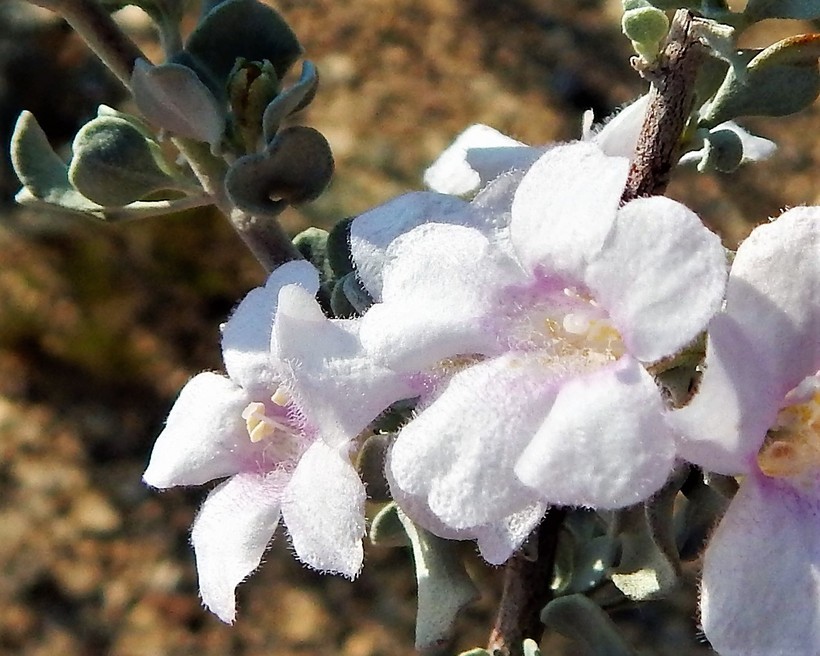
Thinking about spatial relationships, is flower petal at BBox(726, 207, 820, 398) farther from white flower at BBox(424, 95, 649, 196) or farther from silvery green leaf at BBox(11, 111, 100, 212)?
silvery green leaf at BBox(11, 111, 100, 212)

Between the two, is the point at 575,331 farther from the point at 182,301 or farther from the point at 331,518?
the point at 182,301

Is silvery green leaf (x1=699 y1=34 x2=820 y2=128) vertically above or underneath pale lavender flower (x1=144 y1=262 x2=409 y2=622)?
above

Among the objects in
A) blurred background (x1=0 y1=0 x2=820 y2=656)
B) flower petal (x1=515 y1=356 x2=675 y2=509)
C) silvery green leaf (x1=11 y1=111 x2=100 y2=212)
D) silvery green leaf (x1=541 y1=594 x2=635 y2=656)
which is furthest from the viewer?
blurred background (x1=0 y1=0 x2=820 y2=656)

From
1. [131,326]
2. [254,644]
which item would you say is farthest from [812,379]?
[131,326]

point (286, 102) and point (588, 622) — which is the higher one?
point (286, 102)

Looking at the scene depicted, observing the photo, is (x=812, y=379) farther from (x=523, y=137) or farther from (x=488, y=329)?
(x=523, y=137)

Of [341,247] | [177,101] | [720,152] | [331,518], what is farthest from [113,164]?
[720,152]

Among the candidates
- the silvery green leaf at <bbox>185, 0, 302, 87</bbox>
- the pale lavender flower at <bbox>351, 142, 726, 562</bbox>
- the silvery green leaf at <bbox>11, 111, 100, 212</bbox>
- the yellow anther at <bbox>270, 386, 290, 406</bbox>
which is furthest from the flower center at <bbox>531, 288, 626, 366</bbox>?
the silvery green leaf at <bbox>11, 111, 100, 212</bbox>
